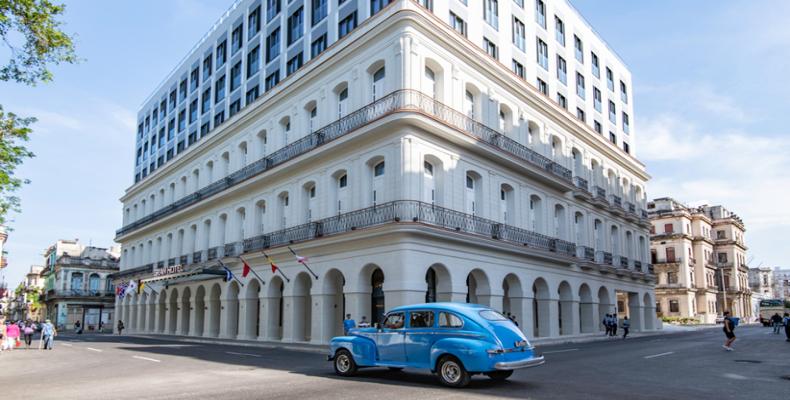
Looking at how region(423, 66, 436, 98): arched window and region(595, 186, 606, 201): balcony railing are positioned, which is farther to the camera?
region(595, 186, 606, 201): balcony railing

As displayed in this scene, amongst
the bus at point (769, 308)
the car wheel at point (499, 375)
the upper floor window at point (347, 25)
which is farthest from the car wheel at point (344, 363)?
the bus at point (769, 308)

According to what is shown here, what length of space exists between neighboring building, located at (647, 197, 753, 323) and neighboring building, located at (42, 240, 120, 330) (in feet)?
244

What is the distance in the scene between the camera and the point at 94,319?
76.4 m

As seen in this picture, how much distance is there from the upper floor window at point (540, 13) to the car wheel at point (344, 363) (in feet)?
90.1

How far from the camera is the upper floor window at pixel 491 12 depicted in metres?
30.5

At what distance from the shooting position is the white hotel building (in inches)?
971

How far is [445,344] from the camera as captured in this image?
1228 centimetres

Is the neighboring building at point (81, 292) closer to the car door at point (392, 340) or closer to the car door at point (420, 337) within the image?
the car door at point (392, 340)

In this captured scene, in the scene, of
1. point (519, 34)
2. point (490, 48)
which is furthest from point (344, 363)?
point (519, 34)

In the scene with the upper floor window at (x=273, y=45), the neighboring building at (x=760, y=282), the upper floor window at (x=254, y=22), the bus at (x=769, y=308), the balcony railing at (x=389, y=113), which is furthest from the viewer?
the neighboring building at (x=760, y=282)

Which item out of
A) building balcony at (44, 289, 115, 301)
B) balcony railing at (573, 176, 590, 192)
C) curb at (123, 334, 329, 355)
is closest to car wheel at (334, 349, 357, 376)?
curb at (123, 334, 329, 355)

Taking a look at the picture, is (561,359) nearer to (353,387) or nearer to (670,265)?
(353,387)

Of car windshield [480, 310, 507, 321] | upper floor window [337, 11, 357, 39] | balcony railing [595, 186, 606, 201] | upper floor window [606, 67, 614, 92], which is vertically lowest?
car windshield [480, 310, 507, 321]

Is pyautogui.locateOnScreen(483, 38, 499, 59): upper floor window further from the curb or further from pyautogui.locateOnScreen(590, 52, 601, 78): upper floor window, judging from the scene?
the curb
